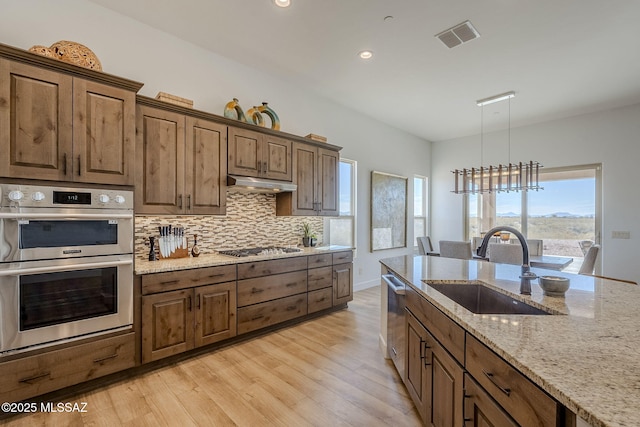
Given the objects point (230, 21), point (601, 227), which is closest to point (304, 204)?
point (230, 21)

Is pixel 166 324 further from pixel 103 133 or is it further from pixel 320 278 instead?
pixel 320 278

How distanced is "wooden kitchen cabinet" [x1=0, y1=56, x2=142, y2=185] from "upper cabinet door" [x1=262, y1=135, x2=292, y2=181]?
1.46 m

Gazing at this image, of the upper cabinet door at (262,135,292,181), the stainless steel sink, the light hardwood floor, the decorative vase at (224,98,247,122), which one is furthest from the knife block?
→ the stainless steel sink

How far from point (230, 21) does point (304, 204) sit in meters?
2.20

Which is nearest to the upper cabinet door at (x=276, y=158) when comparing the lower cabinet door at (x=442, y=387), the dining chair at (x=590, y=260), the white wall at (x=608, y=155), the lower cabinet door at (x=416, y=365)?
the lower cabinet door at (x=416, y=365)

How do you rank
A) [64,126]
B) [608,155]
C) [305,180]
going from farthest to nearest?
1. [608,155]
2. [305,180]
3. [64,126]

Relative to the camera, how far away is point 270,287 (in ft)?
11.1

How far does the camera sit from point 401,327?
227 centimetres

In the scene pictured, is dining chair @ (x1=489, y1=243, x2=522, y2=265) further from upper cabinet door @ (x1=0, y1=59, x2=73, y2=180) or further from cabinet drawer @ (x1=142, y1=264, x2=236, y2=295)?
upper cabinet door @ (x1=0, y1=59, x2=73, y2=180)

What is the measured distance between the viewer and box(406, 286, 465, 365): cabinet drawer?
4.37ft

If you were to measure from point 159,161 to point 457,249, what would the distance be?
13.7ft

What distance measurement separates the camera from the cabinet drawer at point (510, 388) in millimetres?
827

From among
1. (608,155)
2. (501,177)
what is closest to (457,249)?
(501,177)

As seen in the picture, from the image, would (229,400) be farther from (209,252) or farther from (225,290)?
(209,252)
